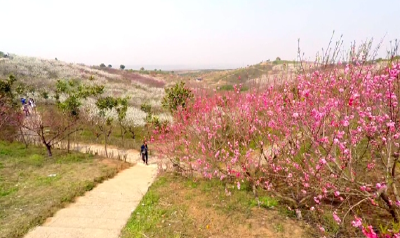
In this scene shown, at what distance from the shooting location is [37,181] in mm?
9336

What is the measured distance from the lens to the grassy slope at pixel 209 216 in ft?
18.0

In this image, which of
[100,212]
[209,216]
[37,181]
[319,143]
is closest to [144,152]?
[37,181]

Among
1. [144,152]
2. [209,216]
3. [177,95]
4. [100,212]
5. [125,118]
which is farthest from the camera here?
[125,118]

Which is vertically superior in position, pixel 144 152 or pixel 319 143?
pixel 319 143

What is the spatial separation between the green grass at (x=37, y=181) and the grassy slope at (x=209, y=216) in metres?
2.54

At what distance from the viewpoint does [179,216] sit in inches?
250

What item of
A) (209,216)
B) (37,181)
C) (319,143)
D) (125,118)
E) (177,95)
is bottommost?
(37,181)

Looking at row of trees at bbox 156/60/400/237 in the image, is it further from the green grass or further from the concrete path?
the green grass

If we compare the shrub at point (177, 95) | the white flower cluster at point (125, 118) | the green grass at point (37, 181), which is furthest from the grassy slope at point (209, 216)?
the white flower cluster at point (125, 118)

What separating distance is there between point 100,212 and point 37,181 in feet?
13.4

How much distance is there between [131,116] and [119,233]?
58.6ft

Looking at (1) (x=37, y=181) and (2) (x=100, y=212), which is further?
(1) (x=37, y=181)

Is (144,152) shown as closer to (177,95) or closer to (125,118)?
(177,95)

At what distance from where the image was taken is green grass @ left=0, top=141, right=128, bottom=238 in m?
6.64
